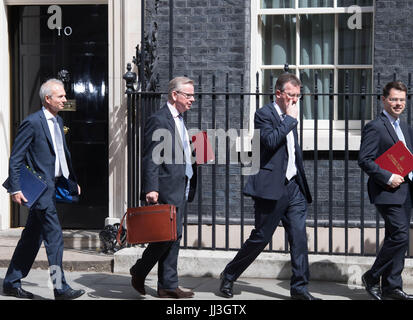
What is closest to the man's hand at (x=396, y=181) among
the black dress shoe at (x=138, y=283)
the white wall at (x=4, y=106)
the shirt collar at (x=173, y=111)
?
the shirt collar at (x=173, y=111)

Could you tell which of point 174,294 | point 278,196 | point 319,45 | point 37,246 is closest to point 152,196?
point 174,294

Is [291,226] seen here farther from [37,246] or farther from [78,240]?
[78,240]

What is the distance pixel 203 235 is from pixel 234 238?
332mm

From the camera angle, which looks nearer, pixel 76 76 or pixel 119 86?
pixel 119 86

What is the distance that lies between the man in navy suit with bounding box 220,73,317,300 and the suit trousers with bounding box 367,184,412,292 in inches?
22.7

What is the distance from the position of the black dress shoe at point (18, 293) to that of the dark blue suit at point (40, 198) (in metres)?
0.04

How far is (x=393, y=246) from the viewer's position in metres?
6.36

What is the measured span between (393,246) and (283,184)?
96 cm

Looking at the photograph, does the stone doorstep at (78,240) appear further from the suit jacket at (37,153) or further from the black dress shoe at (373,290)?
the black dress shoe at (373,290)

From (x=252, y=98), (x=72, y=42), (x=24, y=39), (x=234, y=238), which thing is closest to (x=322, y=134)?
(x=252, y=98)

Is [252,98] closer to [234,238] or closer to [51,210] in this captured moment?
[234,238]

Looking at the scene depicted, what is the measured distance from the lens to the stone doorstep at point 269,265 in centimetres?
732

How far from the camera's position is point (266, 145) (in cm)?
633

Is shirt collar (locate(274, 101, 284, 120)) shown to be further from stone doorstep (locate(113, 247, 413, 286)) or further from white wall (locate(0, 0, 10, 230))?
white wall (locate(0, 0, 10, 230))
